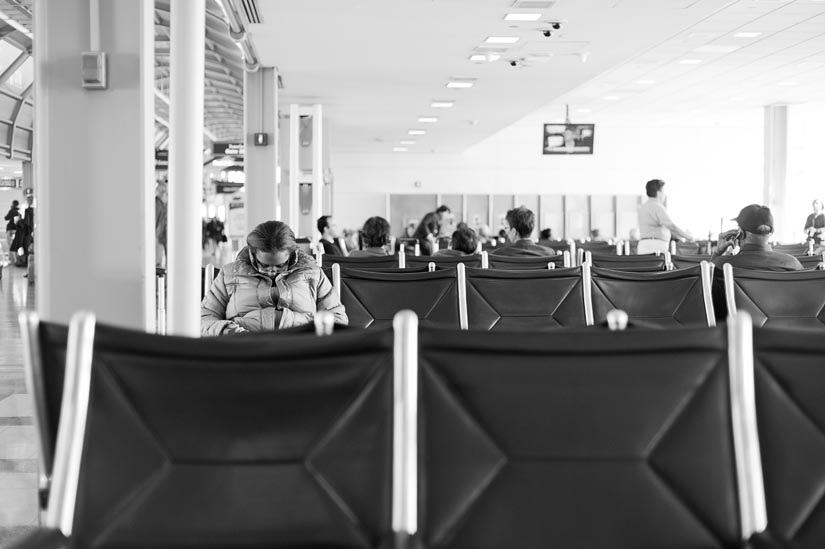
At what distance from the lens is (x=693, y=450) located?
1.73 m

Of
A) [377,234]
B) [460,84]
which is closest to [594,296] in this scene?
[377,234]

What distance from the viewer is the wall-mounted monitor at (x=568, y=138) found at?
20234 millimetres

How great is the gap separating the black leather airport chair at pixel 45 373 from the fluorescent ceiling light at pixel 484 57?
11.5 m

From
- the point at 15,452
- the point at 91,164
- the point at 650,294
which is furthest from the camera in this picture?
the point at 15,452

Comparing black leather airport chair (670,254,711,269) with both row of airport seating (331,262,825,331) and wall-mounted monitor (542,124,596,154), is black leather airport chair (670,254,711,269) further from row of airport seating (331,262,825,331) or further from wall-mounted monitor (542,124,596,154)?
wall-mounted monitor (542,124,596,154)

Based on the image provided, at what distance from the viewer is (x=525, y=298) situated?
4.41 metres

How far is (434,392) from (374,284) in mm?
2961

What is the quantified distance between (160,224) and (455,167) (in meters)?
17.5

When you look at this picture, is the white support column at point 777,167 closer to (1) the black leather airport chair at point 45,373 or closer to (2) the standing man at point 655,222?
(2) the standing man at point 655,222

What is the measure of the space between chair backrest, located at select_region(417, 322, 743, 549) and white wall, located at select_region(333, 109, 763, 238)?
85.1 feet

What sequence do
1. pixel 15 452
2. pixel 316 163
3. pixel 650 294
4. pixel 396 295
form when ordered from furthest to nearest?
pixel 316 163 < pixel 15 452 < pixel 396 295 < pixel 650 294

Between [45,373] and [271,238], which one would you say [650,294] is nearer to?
[271,238]

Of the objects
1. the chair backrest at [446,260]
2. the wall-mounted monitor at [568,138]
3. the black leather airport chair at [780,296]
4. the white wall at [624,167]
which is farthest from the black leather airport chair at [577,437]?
the white wall at [624,167]

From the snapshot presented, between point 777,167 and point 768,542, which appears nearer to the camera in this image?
point 768,542
